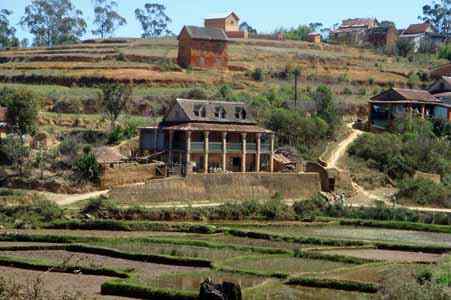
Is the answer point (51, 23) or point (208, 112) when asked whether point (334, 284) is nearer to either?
point (208, 112)

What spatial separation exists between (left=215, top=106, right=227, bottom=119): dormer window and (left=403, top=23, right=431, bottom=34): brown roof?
69.8 meters

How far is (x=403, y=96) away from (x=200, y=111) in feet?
69.0

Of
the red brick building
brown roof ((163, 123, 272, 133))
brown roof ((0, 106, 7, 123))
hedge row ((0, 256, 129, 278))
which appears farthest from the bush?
the red brick building

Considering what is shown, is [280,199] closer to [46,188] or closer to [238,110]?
[238,110]

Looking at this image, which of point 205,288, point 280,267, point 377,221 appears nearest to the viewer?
point 205,288

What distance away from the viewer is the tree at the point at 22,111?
48969mm

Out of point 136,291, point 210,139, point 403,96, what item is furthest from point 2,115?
point 136,291

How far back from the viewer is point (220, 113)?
53.2 meters

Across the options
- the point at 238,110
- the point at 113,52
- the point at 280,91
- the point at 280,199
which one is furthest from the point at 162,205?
the point at 113,52

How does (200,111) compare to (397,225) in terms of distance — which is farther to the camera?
(200,111)

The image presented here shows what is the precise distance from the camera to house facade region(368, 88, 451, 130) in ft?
218

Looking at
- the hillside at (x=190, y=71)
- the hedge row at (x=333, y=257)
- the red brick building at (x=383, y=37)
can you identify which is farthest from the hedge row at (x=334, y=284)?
the red brick building at (x=383, y=37)

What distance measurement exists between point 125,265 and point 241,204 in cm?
1630

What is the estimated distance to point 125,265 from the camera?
99.0ft
